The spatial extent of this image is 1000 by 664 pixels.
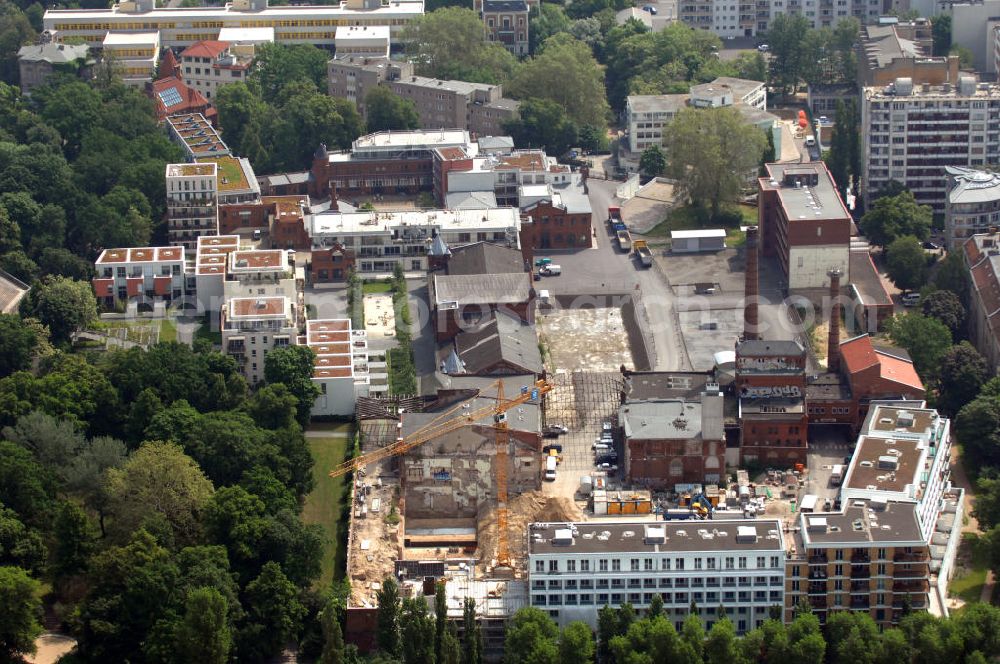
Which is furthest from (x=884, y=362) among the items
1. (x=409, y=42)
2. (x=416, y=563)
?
(x=409, y=42)

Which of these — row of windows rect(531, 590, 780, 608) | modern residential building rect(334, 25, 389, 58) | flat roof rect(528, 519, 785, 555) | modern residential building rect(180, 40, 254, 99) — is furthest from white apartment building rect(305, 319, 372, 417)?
modern residential building rect(334, 25, 389, 58)

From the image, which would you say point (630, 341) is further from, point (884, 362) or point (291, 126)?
point (291, 126)

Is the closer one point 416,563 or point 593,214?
point 416,563

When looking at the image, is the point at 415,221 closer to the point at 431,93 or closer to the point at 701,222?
the point at 701,222

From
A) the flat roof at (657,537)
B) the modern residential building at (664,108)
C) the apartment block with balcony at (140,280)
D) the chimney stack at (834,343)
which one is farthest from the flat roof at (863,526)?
the modern residential building at (664,108)

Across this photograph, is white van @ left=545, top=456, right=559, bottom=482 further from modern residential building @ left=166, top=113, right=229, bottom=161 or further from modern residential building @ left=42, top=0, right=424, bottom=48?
modern residential building @ left=42, top=0, right=424, bottom=48
